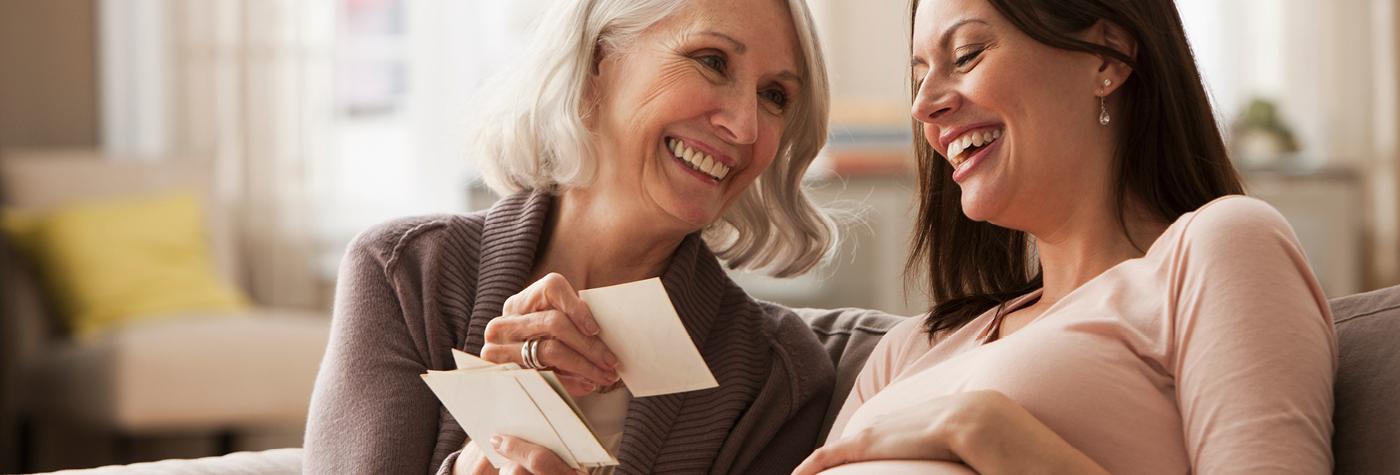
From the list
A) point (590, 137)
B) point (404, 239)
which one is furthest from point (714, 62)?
point (404, 239)

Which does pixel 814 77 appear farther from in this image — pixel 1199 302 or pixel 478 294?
pixel 1199 302

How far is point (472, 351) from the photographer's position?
165 cm

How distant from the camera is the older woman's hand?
1306 mm

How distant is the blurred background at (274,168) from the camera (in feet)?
13.1

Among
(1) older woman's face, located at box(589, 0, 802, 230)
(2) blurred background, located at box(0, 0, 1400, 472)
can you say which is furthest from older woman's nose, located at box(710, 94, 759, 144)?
(2) blurred background, located at box(0, 0, 1400, 472)

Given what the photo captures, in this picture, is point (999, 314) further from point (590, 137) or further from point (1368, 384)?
point (590, 137)

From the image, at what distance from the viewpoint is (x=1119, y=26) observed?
1.46 m

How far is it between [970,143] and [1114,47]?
17cm

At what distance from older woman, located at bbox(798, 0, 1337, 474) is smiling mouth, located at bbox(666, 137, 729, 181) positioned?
0.79ft

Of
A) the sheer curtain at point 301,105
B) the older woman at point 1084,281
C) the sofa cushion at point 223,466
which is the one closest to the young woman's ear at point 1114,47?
the older woman at point 1084,281

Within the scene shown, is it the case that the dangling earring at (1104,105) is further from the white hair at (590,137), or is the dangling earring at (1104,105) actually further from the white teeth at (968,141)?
the white hair at (590,137)

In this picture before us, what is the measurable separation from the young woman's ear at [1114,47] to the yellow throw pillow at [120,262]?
3.35 m

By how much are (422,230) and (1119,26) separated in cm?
82

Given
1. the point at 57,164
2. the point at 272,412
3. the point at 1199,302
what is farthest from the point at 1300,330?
the point at 57,164
